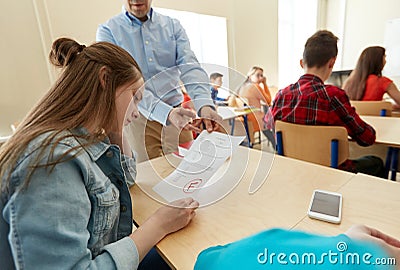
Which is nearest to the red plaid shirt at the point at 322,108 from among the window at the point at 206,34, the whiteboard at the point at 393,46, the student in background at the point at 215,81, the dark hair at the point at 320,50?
the dark hair at the point at 320,50

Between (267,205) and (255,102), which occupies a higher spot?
(255,102)

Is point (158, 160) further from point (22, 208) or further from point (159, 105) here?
point (22, 208)

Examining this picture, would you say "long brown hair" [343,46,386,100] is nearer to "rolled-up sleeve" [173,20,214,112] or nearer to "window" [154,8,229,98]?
"window" [154,8,229,98]

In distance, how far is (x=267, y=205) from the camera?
0.68 meters

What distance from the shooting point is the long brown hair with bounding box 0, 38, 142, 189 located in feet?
1.70

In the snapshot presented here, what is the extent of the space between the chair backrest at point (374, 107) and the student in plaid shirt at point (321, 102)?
679mm

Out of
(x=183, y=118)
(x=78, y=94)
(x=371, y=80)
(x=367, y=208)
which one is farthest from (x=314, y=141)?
(x=371, y=80)

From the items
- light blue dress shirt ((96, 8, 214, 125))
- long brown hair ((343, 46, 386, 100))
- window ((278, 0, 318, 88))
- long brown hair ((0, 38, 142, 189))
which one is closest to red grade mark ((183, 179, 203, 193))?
long brown hair ((0, 38, 142, 189))

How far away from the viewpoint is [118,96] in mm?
608

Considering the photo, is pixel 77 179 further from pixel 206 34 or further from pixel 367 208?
pixel 206 34

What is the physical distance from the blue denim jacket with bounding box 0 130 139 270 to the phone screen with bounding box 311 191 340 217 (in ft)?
1.47

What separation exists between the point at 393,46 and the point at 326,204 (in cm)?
531

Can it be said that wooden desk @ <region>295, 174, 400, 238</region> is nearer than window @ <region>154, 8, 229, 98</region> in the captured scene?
Yes

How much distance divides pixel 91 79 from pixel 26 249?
0.35 m
